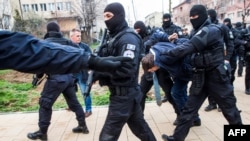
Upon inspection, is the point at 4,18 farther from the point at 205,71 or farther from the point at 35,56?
the point at 35,56

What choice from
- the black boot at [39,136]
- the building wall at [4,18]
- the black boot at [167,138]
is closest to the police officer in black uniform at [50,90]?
the black boot at [39,136]

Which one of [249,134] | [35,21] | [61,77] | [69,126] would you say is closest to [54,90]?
[61,77]

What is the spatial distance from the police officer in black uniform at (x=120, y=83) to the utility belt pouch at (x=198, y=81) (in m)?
0.90

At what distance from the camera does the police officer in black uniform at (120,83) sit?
3.06m

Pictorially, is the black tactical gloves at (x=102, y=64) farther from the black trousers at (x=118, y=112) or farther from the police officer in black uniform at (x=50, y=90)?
the police officer in black uniform at (x=50, y=90)

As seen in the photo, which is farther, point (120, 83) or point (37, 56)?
point (120, 83)

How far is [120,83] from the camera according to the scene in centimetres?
307

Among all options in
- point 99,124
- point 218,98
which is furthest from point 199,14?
point 99,124

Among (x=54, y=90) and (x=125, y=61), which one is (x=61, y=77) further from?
(x=125, y=61)

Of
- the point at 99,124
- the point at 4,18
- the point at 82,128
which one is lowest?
the point at 99,124

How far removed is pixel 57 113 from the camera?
6285mm

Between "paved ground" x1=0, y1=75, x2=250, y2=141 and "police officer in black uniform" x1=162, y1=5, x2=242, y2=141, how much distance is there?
0.81 meters

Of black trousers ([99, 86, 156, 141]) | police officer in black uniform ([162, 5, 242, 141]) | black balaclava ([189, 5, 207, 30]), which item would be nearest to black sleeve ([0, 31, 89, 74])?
black trousers ([99, 86, 156, 141])

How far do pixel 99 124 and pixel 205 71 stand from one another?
2.53 metres
